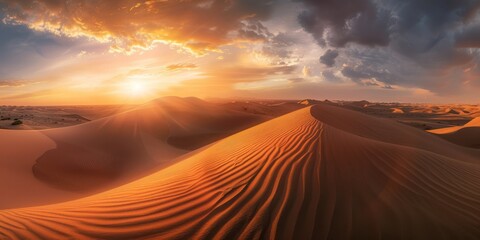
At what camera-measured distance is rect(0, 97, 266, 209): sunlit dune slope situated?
28.1ft

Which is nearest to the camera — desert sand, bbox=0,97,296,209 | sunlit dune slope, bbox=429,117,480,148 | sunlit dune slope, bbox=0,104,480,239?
sunlit dune slope, bbox=0,104,480,239

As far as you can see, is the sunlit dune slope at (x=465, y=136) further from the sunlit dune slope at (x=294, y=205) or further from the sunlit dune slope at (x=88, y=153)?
the sunlit dune slope at (x=88, y=153)

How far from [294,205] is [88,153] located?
12680 mm

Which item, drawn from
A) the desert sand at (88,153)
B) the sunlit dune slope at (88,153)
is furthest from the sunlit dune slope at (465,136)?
the sunlit dune slope at (88,153)

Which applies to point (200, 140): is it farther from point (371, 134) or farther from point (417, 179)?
point (417, 179)

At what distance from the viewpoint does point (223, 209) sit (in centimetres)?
341

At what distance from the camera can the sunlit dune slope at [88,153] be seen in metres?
8.56

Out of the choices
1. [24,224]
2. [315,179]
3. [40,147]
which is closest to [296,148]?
[315,179]

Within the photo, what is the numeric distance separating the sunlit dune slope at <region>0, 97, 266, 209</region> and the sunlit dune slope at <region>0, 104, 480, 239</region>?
453 centimetres

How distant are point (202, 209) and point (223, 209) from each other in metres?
0.31

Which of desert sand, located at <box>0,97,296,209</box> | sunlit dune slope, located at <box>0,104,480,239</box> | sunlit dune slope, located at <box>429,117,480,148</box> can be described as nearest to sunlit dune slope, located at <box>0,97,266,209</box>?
desert sand, located at <box>0,97,296,209</box>

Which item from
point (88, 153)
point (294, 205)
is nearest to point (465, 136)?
point (294, 205)

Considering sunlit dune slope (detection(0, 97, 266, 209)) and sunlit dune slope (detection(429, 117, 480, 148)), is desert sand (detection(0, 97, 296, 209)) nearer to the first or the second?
sunlit dune slope (detection(0, 97, 266, 209))

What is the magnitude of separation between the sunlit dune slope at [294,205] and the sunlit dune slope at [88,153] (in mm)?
4527
